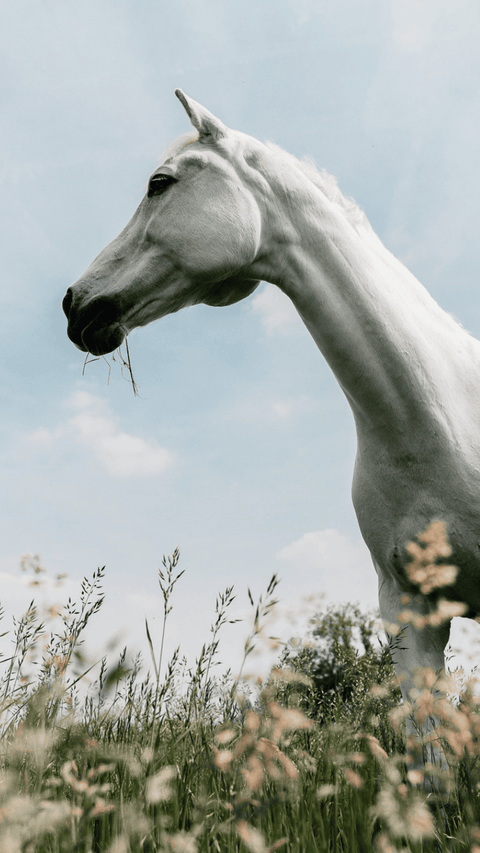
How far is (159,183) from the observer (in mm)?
3199

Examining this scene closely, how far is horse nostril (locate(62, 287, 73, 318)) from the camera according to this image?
10.1ft

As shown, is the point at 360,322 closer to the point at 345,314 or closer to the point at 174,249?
the point at 345,314

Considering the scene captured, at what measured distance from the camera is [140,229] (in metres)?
3.18

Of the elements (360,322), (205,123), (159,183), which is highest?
(205,123)

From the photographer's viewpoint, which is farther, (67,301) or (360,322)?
(67,301)

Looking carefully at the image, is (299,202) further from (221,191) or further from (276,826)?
(276,826)

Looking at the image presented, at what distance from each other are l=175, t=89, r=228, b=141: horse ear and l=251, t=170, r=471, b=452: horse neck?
61 centimetres

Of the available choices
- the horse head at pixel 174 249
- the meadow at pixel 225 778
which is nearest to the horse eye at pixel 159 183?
the horse head at pixel 174 249

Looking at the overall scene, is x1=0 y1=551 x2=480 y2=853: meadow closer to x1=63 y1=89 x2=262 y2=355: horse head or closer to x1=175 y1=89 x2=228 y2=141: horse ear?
x1=63 y1=89 x2=262 y2=355: horse head

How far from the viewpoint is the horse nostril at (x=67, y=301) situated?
3.07m

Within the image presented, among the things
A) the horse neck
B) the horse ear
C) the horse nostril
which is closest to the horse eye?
the horse ear

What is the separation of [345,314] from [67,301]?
5.05 feet

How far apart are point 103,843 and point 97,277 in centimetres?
254

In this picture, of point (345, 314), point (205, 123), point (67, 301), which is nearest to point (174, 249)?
point (67, 301)
